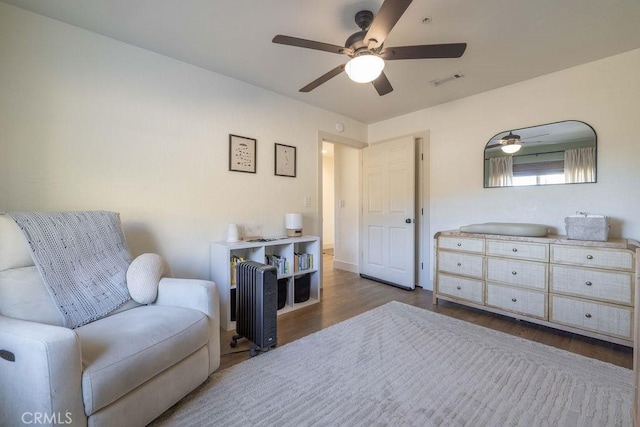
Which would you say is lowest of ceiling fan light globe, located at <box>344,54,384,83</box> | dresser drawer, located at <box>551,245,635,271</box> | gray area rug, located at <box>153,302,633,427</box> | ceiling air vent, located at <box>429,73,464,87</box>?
gray area rug, located at <box>153,302,633,427</box>

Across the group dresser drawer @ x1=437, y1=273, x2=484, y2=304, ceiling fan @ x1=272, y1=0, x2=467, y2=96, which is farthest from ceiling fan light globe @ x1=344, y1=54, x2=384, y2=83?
dresser drawer @ x1=437, y1=273, x2=484, y2=304

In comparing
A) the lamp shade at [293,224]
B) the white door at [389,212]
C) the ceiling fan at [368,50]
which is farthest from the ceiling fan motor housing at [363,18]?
the white door at [389,212]

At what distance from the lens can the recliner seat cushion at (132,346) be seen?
3.56ft

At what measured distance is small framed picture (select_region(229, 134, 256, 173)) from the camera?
9.05ft

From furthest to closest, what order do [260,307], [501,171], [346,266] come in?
[346,266]
[501,171]
[260,307]

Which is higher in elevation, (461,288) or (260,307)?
(260,307)

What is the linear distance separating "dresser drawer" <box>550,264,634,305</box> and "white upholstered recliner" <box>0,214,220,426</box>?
2.73 m

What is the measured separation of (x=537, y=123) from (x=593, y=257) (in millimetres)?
1410

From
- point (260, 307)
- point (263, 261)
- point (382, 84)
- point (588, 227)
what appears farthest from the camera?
point (263, 261)

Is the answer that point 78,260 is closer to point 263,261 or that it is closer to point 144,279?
point 144,279

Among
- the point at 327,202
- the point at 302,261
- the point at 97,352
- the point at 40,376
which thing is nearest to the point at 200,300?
the point at 97,352

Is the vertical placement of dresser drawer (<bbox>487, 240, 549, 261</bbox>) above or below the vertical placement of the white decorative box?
below

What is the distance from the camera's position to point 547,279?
2.31m

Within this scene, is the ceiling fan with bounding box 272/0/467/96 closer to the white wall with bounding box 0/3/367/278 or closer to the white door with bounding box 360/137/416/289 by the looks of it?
the white wall with bounding box 0/3/367/278
